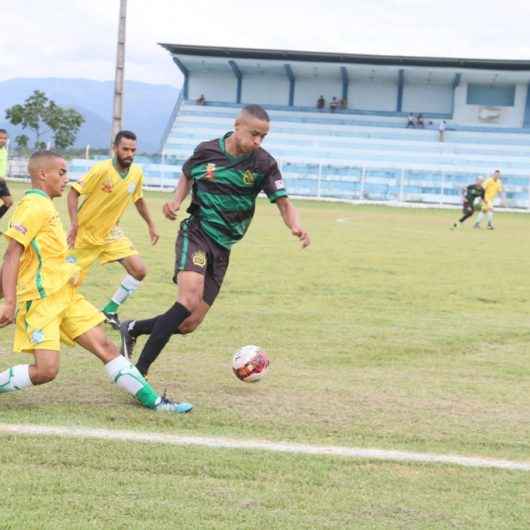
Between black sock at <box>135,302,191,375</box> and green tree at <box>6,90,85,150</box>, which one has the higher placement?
green tree at <box>6,90,85,150</box>

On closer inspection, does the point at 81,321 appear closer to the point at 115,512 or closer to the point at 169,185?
the point at 115,512

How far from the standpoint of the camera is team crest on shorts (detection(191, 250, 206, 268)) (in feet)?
20.8

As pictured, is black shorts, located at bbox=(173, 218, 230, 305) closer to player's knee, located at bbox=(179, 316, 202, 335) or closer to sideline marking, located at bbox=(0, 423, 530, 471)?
player's knee, located at bbox=(179, 316, 202, 335)

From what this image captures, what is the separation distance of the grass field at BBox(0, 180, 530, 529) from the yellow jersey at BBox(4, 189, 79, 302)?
70cm

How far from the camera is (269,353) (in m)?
7.68

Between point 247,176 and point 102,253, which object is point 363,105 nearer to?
point 102,253

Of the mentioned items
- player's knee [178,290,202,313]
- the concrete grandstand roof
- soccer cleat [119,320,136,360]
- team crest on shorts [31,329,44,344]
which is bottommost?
soccer cleat [119,320,136,360]

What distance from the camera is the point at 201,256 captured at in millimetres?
6383

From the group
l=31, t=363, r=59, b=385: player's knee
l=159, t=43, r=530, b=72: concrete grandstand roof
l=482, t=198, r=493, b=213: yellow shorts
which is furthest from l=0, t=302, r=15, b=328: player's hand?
l=159, t=43, r=530, b=72: concrete grandstand roof

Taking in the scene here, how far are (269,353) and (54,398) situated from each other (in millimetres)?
2264

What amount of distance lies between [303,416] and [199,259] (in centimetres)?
134

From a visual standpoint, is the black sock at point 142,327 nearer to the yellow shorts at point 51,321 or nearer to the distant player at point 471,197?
the yellow shorts at point 51,321

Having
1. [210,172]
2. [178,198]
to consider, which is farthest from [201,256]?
[210,172]

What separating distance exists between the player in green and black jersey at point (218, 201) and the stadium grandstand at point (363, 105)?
129 ft
